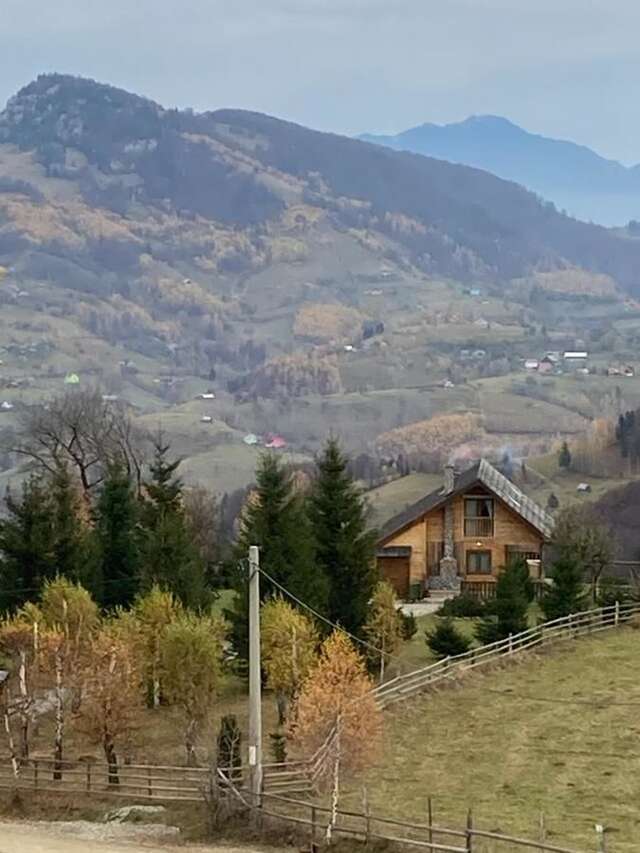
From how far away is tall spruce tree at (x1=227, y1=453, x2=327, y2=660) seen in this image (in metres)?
44.3

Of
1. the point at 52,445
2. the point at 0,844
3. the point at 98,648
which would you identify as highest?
the point at 52,445

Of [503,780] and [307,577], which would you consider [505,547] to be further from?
[503,780]

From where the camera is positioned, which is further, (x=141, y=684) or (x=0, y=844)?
(x=141, y=684)

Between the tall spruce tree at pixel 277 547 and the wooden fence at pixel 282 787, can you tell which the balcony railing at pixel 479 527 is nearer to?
the tall spruce tree at pixel 277 547

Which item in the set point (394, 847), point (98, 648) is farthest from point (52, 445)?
point (394, 847)

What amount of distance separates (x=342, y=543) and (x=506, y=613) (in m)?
7.83

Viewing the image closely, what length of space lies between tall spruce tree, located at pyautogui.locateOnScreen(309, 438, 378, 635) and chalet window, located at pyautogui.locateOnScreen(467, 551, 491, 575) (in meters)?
22.5

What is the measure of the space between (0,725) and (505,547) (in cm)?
3488

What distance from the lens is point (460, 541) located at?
232ft

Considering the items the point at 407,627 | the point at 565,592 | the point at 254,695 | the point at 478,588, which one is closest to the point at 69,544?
the point at 407,627

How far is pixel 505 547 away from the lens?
70688 millimetres

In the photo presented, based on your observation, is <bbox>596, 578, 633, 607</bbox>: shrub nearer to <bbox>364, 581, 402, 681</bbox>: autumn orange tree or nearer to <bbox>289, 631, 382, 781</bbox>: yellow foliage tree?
<bbox>364, 581, 402, 681</bbox>: autumn orange tree

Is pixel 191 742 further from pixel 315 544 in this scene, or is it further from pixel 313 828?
pixel 315 544

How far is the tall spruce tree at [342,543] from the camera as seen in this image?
157 ft
